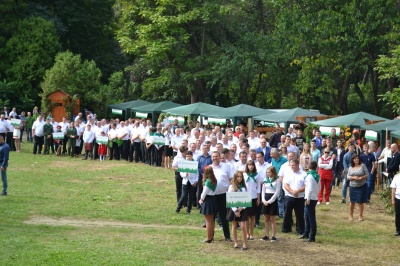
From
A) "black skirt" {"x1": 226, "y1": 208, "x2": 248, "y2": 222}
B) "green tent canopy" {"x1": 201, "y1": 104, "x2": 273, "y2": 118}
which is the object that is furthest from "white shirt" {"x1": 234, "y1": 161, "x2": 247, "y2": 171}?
"green tent canopy" {"x1": 201, "y1": 104, "x2": 273, "y2": 118}

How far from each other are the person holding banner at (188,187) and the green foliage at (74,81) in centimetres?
2586

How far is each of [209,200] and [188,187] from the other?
349 centimetres

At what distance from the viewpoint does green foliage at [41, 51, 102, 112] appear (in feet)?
149

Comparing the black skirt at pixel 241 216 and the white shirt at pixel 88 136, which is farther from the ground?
the white shirt at pixel 88 136

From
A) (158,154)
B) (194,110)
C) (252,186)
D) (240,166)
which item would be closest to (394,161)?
(240,166)

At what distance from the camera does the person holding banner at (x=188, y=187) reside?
19.3 metres

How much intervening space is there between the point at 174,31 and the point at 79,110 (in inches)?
335

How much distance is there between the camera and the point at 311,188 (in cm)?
1670

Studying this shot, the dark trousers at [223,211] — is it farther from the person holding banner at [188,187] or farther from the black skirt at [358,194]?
the black skirt at [358,194]

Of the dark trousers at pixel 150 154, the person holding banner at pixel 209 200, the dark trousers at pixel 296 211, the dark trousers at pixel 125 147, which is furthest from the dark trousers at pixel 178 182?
the dark trousers at pixel 125 147

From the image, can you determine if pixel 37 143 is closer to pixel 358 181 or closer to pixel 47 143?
pixel 47 143

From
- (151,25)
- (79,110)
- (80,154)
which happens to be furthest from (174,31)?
(80,154)

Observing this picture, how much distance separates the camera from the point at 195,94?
51.3 m

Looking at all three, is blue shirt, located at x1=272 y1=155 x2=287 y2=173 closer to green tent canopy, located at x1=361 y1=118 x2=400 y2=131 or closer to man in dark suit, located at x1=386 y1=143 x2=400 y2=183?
man in dark suit, located at x1=386 y1=143 x2=400 y2=183
